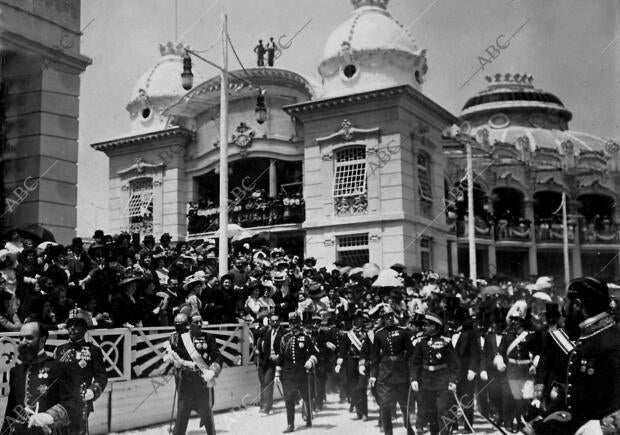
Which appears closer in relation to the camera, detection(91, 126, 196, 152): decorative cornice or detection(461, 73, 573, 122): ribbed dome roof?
detection(91, 126, 196, 152): decorative cornice

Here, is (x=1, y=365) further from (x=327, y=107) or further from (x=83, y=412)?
(x=327, y=107)

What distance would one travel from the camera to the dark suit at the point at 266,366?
13.0 m

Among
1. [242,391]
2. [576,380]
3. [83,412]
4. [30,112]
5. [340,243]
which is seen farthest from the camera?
[340,243]

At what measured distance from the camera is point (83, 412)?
6.98 metres

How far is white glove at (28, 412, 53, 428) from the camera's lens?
5891mm

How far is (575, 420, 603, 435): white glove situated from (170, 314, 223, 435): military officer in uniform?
5557 mm

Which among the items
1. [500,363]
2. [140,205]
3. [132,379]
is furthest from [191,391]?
[140,205]

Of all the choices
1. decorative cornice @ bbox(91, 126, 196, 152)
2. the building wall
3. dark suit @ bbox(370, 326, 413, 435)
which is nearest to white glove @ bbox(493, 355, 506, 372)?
dark suit @ bbox(370, 326, 413, 435)

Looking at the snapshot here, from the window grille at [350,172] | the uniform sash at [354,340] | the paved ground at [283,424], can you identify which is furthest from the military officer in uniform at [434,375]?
the window grille at [350,172]

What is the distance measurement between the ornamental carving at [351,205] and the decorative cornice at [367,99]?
12.0ft

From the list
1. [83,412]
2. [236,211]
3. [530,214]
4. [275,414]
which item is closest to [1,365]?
[83,412]

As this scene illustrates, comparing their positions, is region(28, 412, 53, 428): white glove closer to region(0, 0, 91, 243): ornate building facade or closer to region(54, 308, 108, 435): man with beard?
region(54, 308, 108, 435): man with beard

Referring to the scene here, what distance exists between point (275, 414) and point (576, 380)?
9020 mm

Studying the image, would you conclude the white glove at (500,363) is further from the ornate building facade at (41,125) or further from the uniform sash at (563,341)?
the ornate building facade at (41,125)
